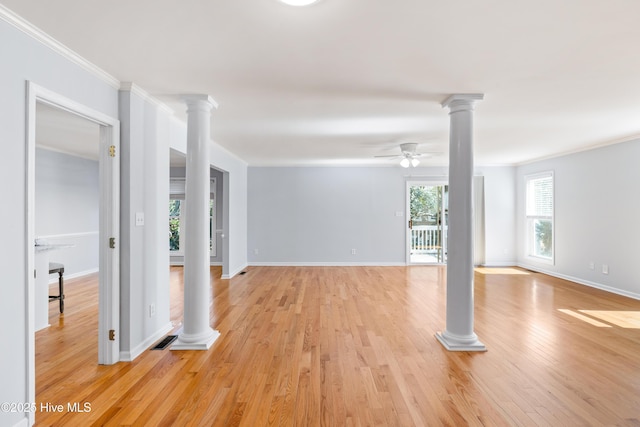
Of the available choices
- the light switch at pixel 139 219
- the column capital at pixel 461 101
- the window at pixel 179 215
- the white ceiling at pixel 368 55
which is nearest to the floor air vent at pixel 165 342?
the light switch at pixel 139 219

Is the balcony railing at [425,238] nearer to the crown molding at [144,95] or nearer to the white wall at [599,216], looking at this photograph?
the white wall at [599,216]

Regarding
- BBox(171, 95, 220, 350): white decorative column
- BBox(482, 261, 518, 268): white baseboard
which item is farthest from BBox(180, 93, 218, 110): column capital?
BBox(482, 261, 518, 268): white baseboard

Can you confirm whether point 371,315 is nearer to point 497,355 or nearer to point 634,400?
point 497,355

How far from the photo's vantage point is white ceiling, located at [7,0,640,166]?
1.83 meters

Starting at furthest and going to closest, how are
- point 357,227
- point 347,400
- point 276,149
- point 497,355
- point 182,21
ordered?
point 357,227, point 276,149, point 497,355, point 347,400, point 182,21

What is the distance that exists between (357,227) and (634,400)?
583cm

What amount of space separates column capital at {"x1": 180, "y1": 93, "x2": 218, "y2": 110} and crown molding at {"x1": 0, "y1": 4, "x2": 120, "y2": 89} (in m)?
0.58

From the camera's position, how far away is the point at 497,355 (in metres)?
3.02

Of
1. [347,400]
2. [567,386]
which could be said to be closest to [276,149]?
[347,400]

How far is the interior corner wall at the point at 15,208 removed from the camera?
5.95 ft

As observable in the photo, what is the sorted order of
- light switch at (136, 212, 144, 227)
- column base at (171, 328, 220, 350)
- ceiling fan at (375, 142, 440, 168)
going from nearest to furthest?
1. light switch at (136, 212, 144, 227)
2. column base at (171, 328, 220, 350)
3. ceiling fan at (375, 142, 440, 168)

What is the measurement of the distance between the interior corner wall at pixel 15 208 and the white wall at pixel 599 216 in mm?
7110

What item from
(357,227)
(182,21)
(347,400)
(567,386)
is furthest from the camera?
(357,227)

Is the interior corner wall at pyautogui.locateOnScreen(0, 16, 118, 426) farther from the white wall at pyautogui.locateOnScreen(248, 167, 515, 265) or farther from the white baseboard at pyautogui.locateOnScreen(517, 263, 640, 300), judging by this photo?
the white baseboard at pyautogui.locateOnScreen(517, 263, 640, 300)
